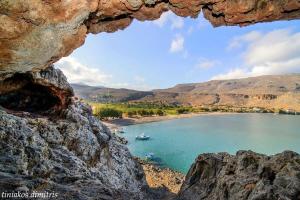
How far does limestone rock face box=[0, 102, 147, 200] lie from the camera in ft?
35.2

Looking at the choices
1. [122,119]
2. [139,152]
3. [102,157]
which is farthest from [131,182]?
[122,119]

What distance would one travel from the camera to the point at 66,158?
1502 cm

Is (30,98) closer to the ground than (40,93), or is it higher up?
closer to the ground

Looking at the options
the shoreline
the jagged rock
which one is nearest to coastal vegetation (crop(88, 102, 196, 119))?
the shoreline

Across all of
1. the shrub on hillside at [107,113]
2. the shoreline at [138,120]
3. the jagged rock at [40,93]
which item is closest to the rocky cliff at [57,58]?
the jagged rock at [40,93]

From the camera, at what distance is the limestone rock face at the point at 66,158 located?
1072cm

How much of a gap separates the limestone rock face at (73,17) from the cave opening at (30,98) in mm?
5676

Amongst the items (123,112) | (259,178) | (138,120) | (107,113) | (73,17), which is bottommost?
(138,120)

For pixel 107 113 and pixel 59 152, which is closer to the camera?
pixel 59 152

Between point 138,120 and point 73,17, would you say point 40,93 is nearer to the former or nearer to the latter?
point 73,17

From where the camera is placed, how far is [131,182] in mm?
21328

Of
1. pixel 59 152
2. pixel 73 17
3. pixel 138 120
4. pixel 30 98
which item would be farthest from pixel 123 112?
pixel 73 17

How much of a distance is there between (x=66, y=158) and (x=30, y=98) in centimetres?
549

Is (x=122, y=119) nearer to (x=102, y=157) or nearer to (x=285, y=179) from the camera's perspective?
(x=102, y=157)
